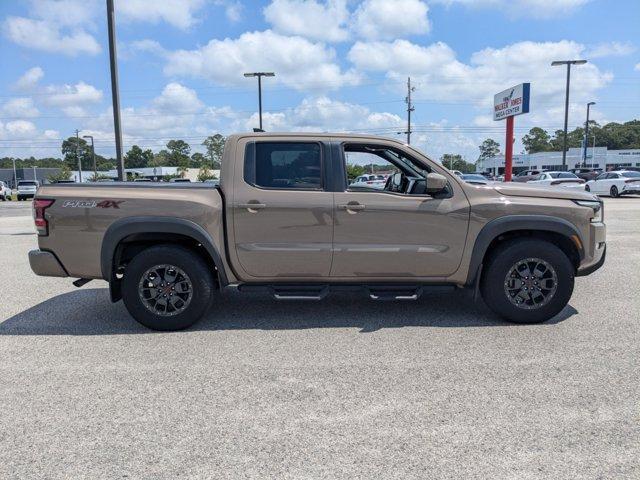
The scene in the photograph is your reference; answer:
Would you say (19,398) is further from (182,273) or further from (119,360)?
(182,273)

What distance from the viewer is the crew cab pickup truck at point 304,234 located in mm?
4648

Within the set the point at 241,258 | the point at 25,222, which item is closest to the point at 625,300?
the point at 241,258

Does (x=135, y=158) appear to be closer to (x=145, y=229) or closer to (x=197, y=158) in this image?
(x=197, y=158)

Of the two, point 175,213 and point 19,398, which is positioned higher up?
point 175,213

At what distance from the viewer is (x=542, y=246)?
4773mm

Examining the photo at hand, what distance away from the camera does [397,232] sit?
185 inches

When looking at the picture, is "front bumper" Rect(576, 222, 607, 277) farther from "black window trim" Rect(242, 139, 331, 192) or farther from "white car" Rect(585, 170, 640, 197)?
"white car" Rect(585, 170, 640, 197)

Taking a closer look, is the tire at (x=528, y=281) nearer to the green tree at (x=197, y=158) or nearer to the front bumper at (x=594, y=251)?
the front bumper at (x=594, y=251)

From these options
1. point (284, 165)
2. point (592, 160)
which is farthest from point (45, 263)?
point (592, 160)

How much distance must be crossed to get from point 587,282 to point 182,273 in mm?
5354

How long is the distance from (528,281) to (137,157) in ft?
479

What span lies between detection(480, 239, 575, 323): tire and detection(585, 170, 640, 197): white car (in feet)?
76.7

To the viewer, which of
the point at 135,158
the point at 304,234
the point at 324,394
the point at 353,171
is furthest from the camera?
the point at 135,158

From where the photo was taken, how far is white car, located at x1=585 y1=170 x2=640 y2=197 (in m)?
25.7
